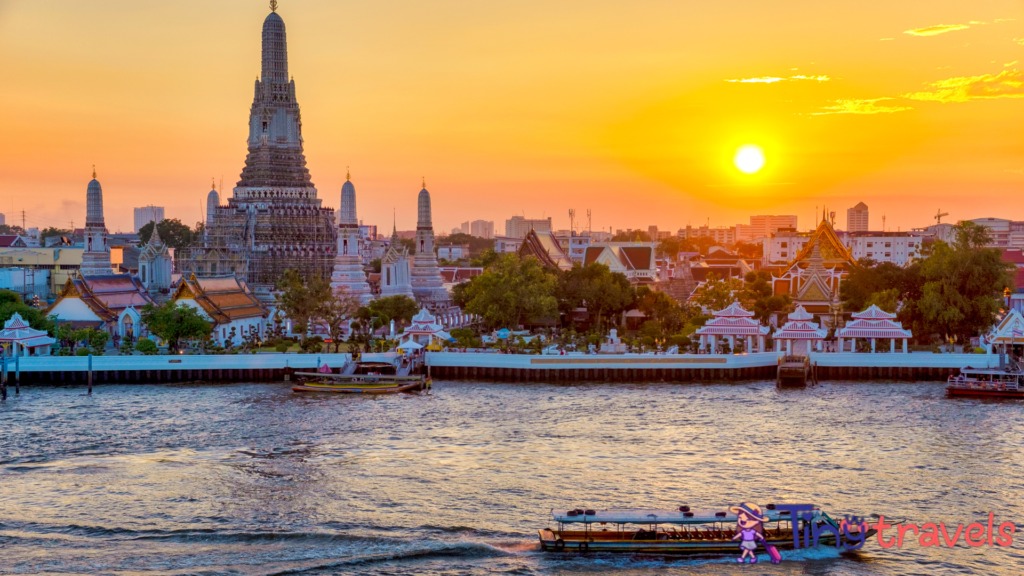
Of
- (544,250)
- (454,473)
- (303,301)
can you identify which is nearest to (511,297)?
(303,301)

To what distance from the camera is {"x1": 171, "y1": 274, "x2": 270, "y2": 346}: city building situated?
65.1 metres

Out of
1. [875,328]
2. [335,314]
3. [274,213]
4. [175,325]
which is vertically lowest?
[875,328]

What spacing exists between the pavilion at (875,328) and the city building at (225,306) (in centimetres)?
3478

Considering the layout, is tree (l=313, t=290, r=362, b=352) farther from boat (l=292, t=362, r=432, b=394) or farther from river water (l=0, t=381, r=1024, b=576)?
river water (l=0, t=381, r=1024, b=576)

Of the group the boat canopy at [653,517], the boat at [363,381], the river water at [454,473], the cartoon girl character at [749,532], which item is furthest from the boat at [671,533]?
the boat at [363,381]

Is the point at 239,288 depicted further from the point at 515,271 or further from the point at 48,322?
the point at 515,271

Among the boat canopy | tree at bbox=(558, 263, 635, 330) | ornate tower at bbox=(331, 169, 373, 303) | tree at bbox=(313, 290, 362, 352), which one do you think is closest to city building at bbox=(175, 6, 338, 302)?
ornate tower at bbox=(331, 169, 373, 303)

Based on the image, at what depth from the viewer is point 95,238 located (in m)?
79.6

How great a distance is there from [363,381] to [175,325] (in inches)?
566

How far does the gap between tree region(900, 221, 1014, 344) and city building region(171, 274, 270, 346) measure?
3944cm

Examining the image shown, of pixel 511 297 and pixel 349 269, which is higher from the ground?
pixel 349 269

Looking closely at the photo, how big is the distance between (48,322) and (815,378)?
42569 mm

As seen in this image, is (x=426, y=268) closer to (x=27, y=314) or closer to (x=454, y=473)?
(x=27, y=314)

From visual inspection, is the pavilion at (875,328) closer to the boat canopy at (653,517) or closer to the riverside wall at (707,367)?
the riverside wall at (707,367)
